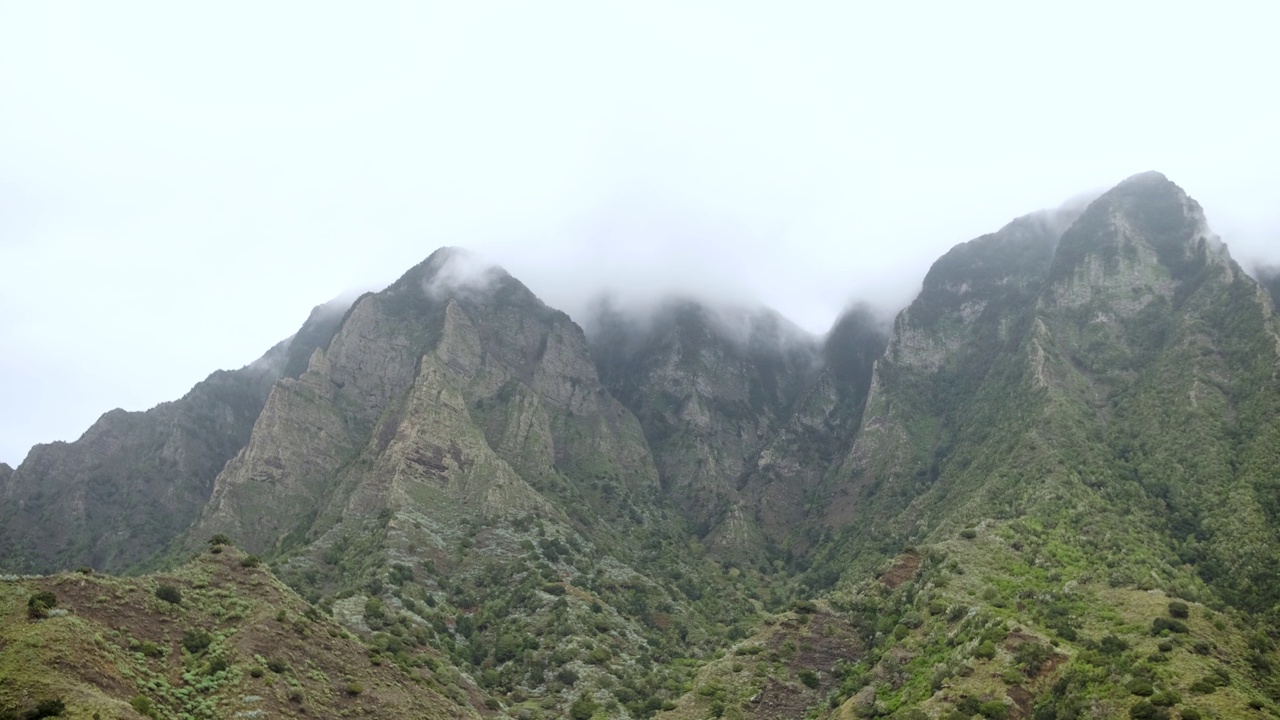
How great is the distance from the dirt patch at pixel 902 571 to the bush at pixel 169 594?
274 ft

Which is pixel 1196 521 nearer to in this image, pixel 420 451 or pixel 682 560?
pixel 682 560

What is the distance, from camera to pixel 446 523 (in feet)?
416

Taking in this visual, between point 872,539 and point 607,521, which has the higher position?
point 607,521

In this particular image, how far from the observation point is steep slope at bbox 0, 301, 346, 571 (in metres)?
164

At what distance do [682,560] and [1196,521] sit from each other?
292 feet

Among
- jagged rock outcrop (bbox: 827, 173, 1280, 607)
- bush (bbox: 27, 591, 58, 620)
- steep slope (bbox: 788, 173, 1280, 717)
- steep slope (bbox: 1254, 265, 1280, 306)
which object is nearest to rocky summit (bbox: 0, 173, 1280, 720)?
bush (bbox: 27, 591, 58, 620)

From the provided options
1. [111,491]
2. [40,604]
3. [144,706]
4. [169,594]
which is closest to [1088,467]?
[169,594]

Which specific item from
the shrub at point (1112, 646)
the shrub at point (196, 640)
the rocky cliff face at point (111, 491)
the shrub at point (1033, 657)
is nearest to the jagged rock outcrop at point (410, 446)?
the rocky cliff face at point (111, 491)

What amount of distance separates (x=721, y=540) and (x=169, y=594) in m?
127

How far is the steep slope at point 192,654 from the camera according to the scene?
1580 inches

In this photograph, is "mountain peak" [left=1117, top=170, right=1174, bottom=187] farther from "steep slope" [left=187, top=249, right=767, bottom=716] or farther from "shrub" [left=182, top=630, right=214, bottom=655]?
"shrub" [left=182, top=630, right=214, bottom=655]

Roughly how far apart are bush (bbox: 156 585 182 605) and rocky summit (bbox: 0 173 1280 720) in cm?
36

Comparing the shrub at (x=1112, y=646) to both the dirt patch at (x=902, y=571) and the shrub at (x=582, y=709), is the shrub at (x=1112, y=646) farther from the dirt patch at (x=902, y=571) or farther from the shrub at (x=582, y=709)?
the shrub at (x=582, y=709)

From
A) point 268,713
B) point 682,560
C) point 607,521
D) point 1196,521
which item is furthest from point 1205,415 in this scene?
point 268,713
